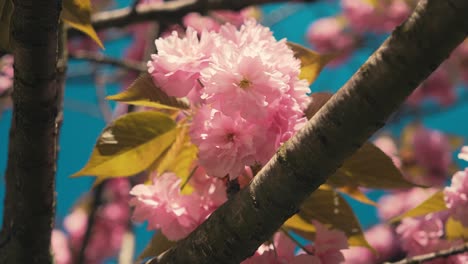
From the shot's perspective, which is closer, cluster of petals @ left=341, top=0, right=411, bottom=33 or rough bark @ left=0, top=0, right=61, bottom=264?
rough bark @ left=0, top=0, right=61, bottom=264

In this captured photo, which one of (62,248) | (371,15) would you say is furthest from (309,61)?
(371,15)

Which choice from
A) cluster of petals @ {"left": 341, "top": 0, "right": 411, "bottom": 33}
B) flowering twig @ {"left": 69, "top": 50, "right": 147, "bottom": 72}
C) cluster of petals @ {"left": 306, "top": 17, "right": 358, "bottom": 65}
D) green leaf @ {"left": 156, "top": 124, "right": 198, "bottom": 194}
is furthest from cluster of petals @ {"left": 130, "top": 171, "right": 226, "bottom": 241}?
cluster of petals @ {"left": 306, "top": 17, "right": 358, "bottom": 65}

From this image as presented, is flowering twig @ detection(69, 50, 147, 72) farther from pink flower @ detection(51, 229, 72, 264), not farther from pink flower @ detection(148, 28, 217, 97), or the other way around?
pink flower @ detection(51, 229, 72, 264)

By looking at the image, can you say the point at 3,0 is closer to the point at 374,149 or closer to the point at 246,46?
the point at 246,46

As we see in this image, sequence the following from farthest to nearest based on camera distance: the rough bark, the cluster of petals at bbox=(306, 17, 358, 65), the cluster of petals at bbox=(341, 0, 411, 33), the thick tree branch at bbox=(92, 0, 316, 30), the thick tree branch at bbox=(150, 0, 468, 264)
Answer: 1. the cluster of petals at bbox=(306, 17, 358, 65)
2. the cluster of petals at bbox=(341, 0, 411, 33)
3. the thick tree branch at bbox=(92, 0, 316, 30)
4. the rough bark
5. the thick tree branch at bbox=(150, 0, 468, 264)

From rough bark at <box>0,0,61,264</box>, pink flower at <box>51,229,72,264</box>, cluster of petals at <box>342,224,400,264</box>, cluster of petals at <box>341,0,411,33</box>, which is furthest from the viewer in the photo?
cluster of petals at <box>341,0,411,33</box>

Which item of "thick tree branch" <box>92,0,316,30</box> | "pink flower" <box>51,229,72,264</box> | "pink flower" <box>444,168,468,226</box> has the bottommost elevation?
"pink flower" <box>51,229,72,264</box>

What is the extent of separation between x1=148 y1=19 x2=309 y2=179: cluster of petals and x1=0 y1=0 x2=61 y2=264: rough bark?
0.40ft

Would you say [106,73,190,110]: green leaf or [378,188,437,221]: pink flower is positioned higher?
[106,73,190,110]: green leaf

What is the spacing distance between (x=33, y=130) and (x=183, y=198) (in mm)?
192

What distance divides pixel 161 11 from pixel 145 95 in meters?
0.75

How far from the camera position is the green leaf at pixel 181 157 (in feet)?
2.36

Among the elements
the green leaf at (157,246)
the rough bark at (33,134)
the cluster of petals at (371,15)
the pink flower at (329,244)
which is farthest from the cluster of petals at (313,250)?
the cluster of petals at (371,15)

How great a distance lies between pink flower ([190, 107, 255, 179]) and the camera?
0.62 m
